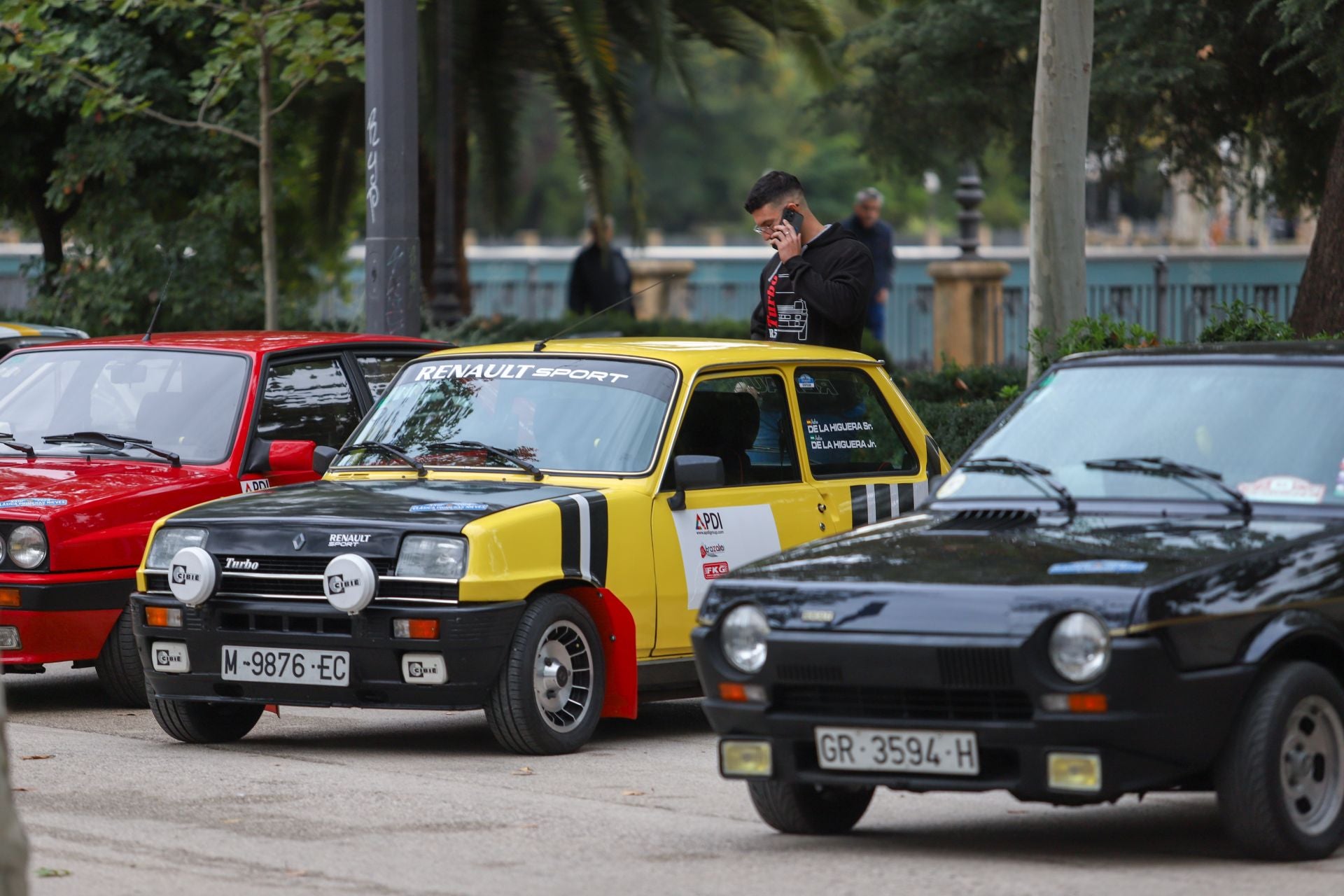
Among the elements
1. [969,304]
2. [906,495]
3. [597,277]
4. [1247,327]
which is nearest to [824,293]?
[906,495]

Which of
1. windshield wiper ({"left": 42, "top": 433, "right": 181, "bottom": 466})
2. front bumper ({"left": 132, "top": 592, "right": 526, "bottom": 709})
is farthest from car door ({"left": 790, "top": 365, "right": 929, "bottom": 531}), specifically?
windshield wiper ({"left": 42, "top": 433, "right": 181, "bottom": 466})

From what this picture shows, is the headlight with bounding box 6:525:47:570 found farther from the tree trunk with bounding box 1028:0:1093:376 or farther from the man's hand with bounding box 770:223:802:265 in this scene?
the tree trunk with bounding box 1028:0:1093:376

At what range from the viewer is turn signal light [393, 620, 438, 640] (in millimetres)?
7797

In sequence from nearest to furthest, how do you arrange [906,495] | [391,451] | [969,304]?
[391,451]
[906,495]
[969,304]

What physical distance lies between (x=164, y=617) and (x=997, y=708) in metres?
3.78

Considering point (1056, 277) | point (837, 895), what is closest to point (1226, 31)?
point (1056, 277)

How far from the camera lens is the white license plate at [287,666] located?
799 cm

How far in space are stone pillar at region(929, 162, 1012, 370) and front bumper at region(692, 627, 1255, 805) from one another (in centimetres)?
1788

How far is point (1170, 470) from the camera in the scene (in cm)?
658

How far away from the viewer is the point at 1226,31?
606 inches

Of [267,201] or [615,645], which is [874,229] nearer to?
[267,201]

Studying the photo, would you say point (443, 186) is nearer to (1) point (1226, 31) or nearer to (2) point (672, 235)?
(1) point (1226, 31)

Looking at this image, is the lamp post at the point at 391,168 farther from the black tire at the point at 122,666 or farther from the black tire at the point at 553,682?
the black tire at the point at 553,682

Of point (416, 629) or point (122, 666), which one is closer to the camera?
point (416, 629)
